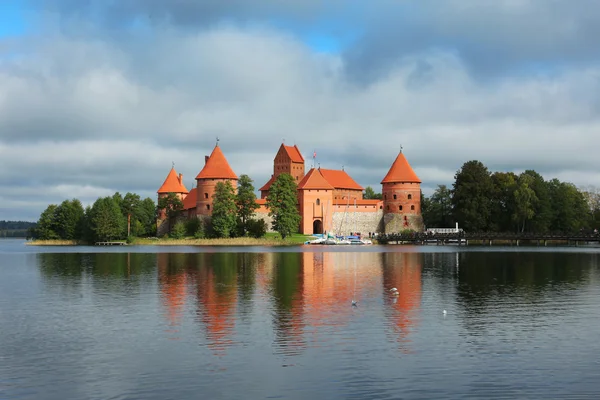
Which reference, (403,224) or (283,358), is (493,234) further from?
(283,358)

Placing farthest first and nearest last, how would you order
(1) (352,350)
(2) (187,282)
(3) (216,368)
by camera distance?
(2) (187,282)
(1) (352,350)
(3) (216,368)

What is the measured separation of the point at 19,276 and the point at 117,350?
1679 centimetres

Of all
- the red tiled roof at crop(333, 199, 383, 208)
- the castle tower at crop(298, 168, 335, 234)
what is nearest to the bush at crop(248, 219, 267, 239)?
the castle tower at crop(298, 168, 335, 234)

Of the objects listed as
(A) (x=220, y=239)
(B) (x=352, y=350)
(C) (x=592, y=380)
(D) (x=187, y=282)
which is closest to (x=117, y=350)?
(B) (x=352, y=350)

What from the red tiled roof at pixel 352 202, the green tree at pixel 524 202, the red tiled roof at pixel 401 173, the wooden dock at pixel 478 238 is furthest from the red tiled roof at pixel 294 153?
the green tree at pixel 524 202

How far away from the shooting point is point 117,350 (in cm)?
1186

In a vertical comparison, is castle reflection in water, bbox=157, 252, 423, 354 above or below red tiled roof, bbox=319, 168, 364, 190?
below

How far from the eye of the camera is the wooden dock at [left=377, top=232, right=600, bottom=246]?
59.8 meters

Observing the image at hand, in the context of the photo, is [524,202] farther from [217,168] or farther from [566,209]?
[217,168]

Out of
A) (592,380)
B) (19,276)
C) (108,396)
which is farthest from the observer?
(19,276)

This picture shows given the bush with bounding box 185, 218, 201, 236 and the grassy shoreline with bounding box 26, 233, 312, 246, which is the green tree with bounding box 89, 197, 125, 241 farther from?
the bush with bounding box 185, 218, 201, 236

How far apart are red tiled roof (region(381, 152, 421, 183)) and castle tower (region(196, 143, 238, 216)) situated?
15698 mm

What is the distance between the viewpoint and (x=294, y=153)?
8850cm

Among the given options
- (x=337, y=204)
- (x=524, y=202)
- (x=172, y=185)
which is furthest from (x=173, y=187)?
(x=524, y=202)
